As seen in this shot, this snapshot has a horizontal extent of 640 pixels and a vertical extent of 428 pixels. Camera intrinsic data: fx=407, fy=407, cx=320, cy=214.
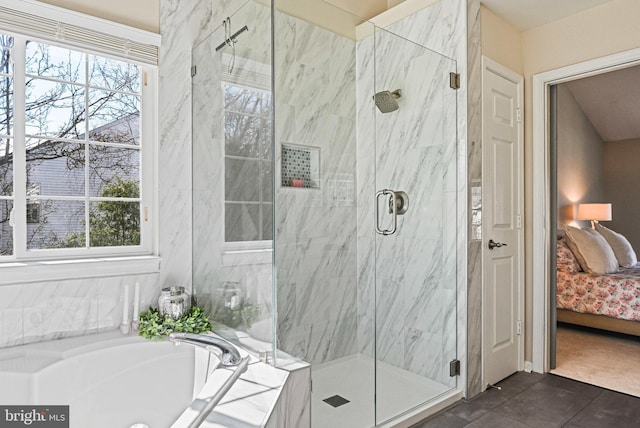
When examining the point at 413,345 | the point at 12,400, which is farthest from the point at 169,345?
the point at 413,345

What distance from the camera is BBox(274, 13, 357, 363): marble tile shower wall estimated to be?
215 centimetres

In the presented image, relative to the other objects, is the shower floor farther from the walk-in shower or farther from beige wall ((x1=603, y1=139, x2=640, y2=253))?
beige wall ((x1=603, y1=139, x2=640, y2=253))

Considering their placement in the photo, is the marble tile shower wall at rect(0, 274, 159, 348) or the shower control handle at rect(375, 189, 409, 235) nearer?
the marble tile shower wall at rect(0, 274, 159, 348)

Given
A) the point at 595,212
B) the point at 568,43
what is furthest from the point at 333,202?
the point at 595,212

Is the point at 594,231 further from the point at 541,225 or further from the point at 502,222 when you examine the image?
A: the point at 502,222

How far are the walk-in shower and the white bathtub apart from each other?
381 mm

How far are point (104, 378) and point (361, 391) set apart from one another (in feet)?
4.48

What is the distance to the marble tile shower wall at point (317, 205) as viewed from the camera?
2.15 m

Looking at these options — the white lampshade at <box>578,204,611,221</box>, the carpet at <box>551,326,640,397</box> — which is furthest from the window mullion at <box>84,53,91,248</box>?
the white lampshade at <box>578,204,611,221</box>

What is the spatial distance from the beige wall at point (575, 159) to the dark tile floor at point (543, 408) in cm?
288

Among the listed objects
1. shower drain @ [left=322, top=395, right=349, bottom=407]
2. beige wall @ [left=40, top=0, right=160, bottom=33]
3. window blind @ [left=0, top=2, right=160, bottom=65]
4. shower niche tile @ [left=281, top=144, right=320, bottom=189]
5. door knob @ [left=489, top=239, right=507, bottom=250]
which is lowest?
shower drain @ [left=322, top=395, right=349, bottom=407]

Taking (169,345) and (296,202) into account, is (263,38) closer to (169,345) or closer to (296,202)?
(296,202)

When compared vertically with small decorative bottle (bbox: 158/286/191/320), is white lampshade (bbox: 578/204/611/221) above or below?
above

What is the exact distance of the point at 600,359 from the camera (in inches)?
128
